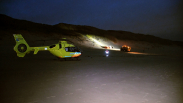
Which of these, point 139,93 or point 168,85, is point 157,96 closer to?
point 139,93


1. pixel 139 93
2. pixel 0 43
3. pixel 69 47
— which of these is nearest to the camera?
pixel 139 93

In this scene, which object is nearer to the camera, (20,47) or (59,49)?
(59,49)

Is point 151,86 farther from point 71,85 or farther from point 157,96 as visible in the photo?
point 71,85

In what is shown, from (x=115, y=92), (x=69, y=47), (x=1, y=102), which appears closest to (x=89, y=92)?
(x=115, y=92)

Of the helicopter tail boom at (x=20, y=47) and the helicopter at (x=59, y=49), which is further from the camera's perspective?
the helicopter tail boom at (x=20, y=47)

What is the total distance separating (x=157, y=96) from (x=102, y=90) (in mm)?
2066

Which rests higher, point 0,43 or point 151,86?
point 0,43

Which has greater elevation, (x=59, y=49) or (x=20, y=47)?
(x=20, y=47)

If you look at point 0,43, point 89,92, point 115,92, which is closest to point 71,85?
point 89,92

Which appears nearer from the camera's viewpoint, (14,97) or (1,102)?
(1,102)

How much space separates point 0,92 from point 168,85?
711cm

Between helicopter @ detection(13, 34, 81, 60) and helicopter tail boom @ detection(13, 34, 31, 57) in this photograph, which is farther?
helicopter tail boom @ detection(13, 34, 31, 57)

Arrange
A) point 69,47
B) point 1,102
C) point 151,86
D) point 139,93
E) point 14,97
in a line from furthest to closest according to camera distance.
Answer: point 69,47 → point 151,86 → point 139,93 → point 14,97 → point 1,102

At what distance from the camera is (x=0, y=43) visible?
128ft
